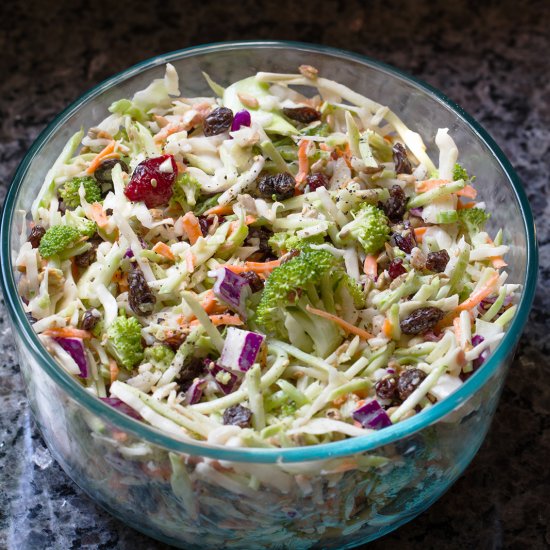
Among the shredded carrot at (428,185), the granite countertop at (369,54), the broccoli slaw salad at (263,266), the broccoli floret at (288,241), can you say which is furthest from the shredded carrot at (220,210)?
the granite countertop at (369,54)

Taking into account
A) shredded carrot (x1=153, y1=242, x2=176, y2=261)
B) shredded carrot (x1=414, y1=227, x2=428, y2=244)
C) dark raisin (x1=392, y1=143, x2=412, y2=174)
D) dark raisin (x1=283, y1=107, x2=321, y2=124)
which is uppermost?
dark raisin (x1=283, y1=107, x2=321, y2=124)

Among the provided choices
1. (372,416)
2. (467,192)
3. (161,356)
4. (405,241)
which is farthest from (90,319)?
(467,192)

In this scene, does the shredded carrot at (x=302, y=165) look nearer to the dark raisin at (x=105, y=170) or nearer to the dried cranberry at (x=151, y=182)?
the dried cranberry at (x=151, y=182)

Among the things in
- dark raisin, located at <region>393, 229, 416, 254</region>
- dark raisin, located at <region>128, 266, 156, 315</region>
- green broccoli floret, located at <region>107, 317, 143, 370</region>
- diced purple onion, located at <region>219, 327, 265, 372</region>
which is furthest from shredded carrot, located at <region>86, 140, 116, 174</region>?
dark raisin, located at <region>393, 229, 416, 254</region>

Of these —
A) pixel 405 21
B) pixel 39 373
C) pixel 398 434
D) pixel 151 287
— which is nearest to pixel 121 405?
pixel 39 373

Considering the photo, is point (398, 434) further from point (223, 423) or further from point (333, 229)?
point (333, 229)

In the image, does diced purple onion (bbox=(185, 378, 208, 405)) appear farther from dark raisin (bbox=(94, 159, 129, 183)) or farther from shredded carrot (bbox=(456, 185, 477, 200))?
shredded carrot (bbox=(456, 185, 477, 200))

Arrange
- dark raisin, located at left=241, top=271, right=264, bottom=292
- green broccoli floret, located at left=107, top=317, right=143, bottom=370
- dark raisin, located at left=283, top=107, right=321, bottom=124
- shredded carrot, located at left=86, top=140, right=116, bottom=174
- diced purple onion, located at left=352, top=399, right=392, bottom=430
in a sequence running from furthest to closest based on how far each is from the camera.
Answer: dark raisin, located at left=283, top=107, right=321, bottom=124 < shredded carrot, located at left=86, top=140, right=116, bottom=174 < dark raisin, located at left=241, top=271, right=264, bottom=292 < green broccoli floret, located at left=107, top=317, right=143, bottom=370 < diced purple onion, located at left=352, top=399, right=392, bottom=430
